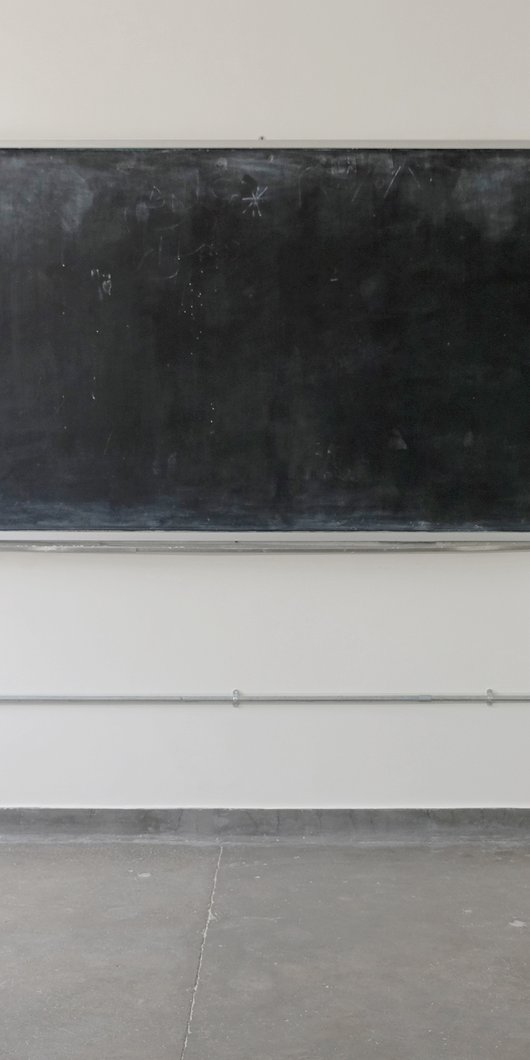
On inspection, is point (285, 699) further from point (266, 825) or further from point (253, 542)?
point (253, 542)

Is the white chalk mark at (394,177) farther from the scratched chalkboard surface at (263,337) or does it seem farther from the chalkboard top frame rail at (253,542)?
the chalkboard top frame rail at (253,542)

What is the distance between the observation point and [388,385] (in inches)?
138

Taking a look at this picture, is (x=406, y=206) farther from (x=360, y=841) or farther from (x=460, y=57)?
(x=360, y=841)

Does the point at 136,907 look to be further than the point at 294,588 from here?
No

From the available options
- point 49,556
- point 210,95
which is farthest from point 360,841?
point 210,95

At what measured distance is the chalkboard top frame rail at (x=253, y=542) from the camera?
352cm

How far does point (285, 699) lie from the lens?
3.57m

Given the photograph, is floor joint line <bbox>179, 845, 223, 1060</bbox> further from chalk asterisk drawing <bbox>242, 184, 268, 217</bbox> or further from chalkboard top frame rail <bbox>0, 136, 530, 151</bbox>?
chalkboard top frame rail <bbox>0, 136, 530, 151</bbox>

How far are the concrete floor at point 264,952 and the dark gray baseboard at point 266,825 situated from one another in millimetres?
60

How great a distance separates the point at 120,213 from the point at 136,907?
7.10 ft

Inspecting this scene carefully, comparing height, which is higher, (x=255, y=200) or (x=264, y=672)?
(x=255, y=200)

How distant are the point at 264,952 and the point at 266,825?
0.83 metres

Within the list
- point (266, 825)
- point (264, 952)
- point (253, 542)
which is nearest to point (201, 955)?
point (264, 952)

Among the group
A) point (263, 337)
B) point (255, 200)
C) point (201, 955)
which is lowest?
point (201, 955)
